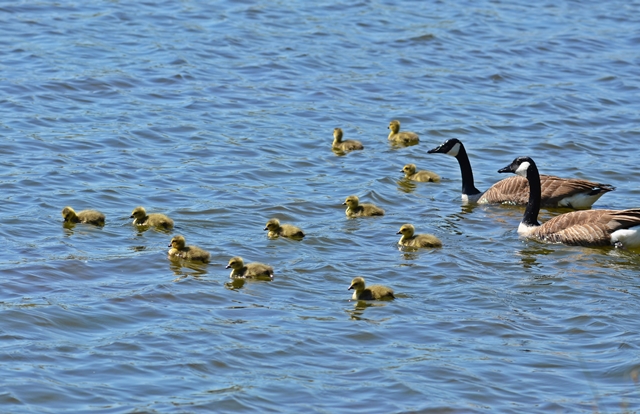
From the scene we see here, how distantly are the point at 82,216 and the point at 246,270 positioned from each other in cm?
269

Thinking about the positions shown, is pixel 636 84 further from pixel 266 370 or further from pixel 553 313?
pixel 266 370

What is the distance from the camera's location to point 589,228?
44.8 feet

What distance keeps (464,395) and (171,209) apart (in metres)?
6.18

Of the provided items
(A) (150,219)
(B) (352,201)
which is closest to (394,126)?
(B) (352,201)

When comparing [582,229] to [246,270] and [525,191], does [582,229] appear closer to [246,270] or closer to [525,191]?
[525,191]

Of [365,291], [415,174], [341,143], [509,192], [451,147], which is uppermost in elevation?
[451,147]

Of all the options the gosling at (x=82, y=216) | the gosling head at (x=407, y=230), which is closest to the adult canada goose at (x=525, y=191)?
the gosling head at (x=407, y=230)

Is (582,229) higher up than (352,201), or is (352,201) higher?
(352,201)

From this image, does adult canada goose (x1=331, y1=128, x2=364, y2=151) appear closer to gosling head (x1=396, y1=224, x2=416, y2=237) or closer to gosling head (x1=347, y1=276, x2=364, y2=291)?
gosling head (x1=396, y1=224, x2=416, y2=237)

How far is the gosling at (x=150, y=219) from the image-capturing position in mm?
13117

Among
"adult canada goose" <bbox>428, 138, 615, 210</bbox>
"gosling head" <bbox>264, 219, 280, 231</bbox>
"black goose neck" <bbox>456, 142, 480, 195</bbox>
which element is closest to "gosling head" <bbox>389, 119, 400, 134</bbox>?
"adult canada goose" <bbox>428, 138, 615, 210</bbox>

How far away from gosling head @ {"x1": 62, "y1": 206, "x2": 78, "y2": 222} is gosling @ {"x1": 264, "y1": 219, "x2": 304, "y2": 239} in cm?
228

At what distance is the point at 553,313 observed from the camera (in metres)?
11.0

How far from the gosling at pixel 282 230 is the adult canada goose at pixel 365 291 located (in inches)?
83.7
